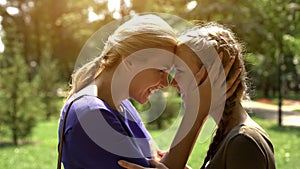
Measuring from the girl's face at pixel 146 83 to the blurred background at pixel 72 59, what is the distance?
1.31 feet

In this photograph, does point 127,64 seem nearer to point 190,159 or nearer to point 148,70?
point 148,70

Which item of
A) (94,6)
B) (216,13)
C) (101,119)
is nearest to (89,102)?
(101,119)

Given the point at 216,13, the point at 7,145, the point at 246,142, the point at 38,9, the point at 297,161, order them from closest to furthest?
the point at 246,142 → the point at 297,161 → the point at 7,145 → the point at 216,13 → the point at 38,9

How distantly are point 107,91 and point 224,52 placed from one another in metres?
0.43

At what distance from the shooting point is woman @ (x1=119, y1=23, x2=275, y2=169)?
150 centimetres

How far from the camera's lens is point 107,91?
170 cm

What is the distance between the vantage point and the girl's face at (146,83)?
5.70ft

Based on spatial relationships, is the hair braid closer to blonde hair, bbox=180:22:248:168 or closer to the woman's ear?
blonde hair, bbox=180:22:248:168

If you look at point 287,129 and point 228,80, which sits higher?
point 228,80

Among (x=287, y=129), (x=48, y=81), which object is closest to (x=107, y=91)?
(x=287, y=129)

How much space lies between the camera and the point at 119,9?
2439 centimetres

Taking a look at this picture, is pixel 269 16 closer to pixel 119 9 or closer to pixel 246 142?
pixel 119 9

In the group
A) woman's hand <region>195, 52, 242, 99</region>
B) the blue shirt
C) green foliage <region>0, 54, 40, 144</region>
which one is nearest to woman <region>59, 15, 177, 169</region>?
the blue shirt

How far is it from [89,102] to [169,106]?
497 inches
